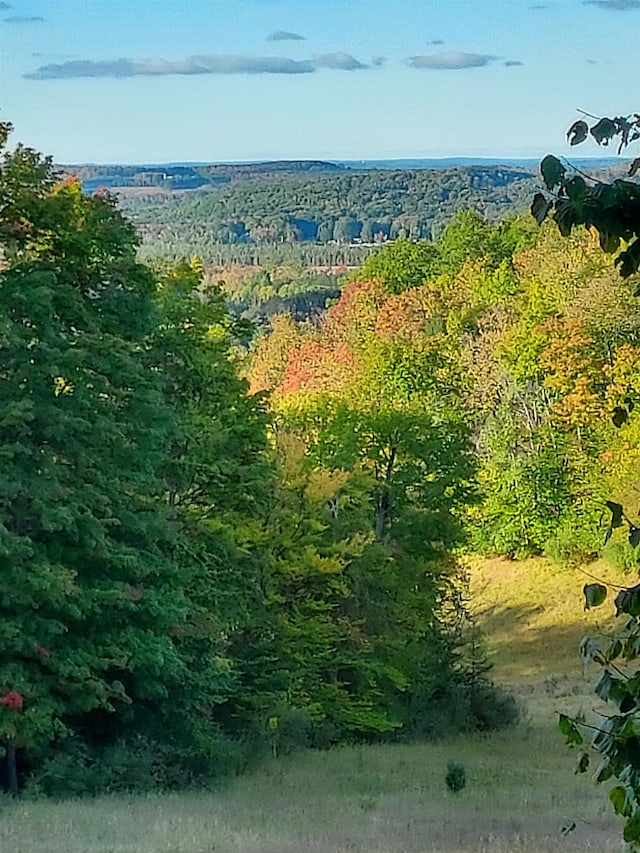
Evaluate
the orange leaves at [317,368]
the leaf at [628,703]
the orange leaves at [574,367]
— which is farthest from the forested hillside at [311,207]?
the leaf at [628,703]

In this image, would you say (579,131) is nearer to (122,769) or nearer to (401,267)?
(122,769)

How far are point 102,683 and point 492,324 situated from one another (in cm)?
2800

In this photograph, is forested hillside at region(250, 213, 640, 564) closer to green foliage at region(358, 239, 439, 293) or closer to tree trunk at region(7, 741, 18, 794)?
green foliage at region(358, 239, 439, 293)

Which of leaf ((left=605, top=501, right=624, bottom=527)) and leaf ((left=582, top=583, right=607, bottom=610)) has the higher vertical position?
leaf ((left=605, top=501, right=624, bottom=527))

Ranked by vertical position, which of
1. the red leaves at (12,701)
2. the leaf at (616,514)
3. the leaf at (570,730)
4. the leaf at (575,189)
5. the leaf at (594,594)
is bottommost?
the red leaves at (12,701)

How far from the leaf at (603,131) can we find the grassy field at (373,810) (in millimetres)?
2467

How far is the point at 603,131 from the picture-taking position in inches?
93.7

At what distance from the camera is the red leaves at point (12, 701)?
46.2ft

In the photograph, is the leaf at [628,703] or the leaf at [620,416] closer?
the leaf at [628,703]

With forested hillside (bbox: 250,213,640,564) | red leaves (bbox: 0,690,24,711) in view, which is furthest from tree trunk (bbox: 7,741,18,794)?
forested hillside (bbox: 250,213,640,564)

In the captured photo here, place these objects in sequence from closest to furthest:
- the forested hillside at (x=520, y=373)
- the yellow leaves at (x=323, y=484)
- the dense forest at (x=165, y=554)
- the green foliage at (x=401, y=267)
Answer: the dense forest at (x=165, y=554) → the yellow leaves at (x=323, y=484) → the forested hillside at (x=520, y=373) → the green foliage at (x=401, y=267)

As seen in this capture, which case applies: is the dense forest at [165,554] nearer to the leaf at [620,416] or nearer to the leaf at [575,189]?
the leaf at [620,416]

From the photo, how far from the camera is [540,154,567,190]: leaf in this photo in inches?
89.0

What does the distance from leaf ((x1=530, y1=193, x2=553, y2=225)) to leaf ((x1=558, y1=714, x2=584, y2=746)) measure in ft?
3.03
